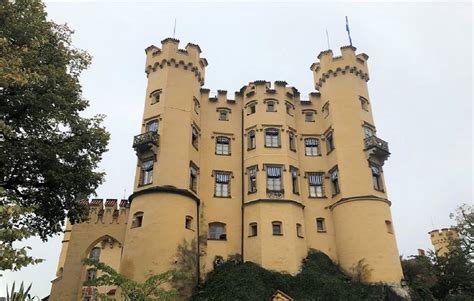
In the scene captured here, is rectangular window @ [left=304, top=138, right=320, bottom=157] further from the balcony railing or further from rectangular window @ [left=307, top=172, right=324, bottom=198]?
the balcony railing

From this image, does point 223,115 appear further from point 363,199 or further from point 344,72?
point 363,199

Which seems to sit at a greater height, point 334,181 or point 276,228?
point 334,181

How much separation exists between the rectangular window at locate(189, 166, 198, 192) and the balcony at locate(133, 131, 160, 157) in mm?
3295

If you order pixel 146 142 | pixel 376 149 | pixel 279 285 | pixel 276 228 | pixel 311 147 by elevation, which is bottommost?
pixel 279 285

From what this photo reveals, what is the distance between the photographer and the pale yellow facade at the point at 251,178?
97.8 feet

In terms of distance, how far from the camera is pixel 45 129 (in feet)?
64.8

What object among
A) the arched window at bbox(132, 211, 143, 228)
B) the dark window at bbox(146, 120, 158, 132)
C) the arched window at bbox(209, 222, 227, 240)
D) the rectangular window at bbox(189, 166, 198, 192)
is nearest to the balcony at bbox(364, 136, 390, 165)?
the arched window at bbox(209, 222, 227, 240)

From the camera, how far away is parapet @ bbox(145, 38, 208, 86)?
35.6m

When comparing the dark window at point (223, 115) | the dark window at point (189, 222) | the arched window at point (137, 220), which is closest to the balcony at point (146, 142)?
the arched window at point (137, 220)

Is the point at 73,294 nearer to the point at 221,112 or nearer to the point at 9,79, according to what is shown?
the point at 221,112

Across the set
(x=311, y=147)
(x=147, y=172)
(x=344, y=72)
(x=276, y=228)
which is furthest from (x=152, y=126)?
(x=344, y=72)

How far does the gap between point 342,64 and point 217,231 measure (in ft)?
60.7

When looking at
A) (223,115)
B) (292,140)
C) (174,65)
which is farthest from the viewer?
(223,115)

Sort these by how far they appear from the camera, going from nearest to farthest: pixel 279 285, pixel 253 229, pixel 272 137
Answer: pixel 279 285
pixel 253 229
pixel 272 137
